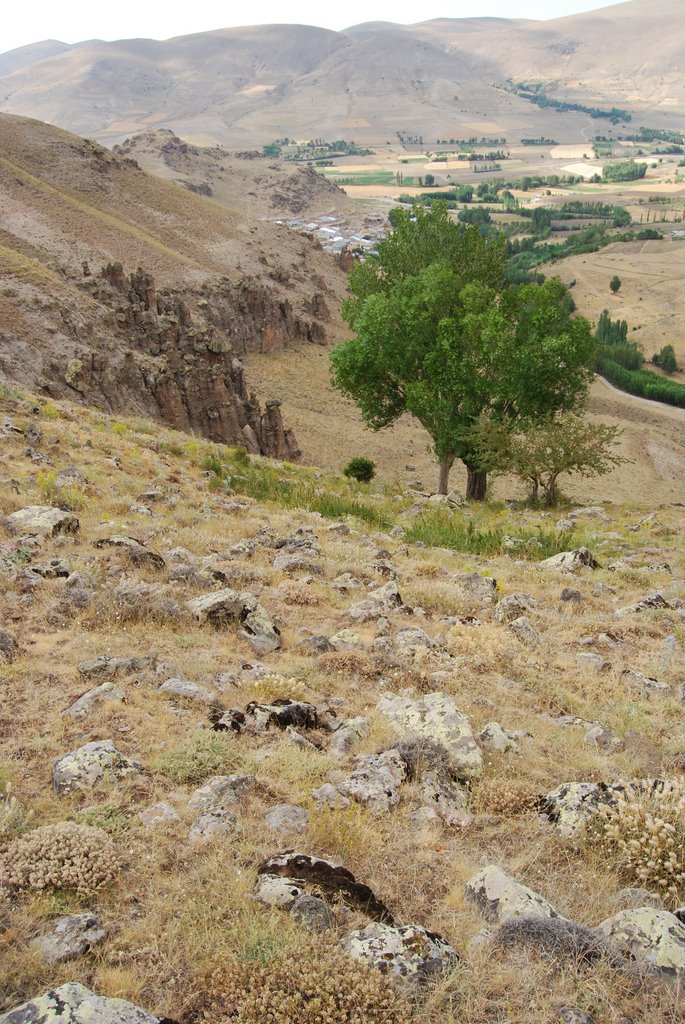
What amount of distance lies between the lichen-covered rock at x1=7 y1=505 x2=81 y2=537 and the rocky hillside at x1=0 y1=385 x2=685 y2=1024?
6 centimetres

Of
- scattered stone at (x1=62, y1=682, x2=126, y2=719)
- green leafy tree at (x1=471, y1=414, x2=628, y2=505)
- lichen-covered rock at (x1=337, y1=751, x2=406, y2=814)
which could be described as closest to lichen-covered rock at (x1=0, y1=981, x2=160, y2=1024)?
lichen-covered rock at (x1=337, y1=751, x2=406, y2=814)

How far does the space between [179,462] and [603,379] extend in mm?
79706

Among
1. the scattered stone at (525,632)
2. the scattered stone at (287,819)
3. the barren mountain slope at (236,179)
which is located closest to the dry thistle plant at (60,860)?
the scattered stone at (287,819)

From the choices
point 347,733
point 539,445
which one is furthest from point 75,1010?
point 539,445

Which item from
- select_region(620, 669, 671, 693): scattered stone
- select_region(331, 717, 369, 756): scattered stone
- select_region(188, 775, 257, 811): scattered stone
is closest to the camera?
select_region(188, 775, 257, 811): scattered stone

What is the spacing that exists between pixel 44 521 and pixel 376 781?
8.21 metres

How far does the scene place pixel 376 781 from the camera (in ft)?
21.8

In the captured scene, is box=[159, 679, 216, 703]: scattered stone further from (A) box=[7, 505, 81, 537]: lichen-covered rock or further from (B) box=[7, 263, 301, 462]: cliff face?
(B) box=[7, 263, 301, 462]: cliff face

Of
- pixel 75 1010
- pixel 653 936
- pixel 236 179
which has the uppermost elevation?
pixel 236 179

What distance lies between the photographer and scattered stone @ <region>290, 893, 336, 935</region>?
4.82 metres

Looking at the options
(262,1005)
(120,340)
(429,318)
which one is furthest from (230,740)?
(120,340)

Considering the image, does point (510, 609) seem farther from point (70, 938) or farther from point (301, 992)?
point (70, 938)

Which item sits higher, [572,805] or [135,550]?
[135,550]

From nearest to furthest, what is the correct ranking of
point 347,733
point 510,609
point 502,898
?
point 502,898 → point 347,733 → point 510,609
